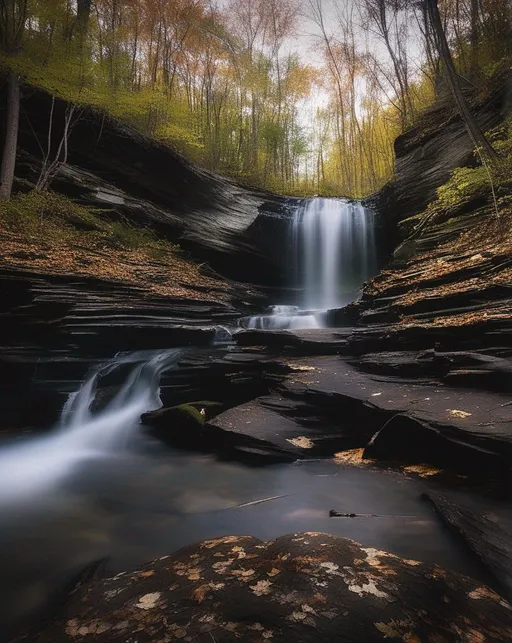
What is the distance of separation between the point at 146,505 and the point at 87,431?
9.13 ft

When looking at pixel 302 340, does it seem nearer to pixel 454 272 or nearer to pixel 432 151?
pixel 454 272

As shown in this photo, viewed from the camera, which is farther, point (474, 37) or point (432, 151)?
point (432, 151)

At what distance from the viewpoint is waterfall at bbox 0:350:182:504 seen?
4277mm

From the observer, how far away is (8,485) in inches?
159

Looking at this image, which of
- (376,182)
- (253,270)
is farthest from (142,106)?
(376,182)

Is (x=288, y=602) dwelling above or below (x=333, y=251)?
below

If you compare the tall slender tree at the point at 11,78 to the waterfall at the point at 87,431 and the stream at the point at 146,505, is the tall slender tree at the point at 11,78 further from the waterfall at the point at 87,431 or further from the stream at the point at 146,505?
the stream at the point at 146,505

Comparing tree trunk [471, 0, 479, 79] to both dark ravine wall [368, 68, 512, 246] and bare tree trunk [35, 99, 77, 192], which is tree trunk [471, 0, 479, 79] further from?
bare tree trunk [35, 99, 77, 192]

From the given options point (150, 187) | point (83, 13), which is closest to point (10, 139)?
point (150, 187)

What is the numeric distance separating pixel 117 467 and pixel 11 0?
12.9 m

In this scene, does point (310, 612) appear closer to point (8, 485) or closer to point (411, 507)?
point (411, 507)

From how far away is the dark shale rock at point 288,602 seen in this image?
1.45 metres

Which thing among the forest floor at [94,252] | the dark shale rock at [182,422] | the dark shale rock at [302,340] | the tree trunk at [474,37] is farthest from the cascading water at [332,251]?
the dark shale rock at [182,422]

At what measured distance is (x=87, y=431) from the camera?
5.74 m
